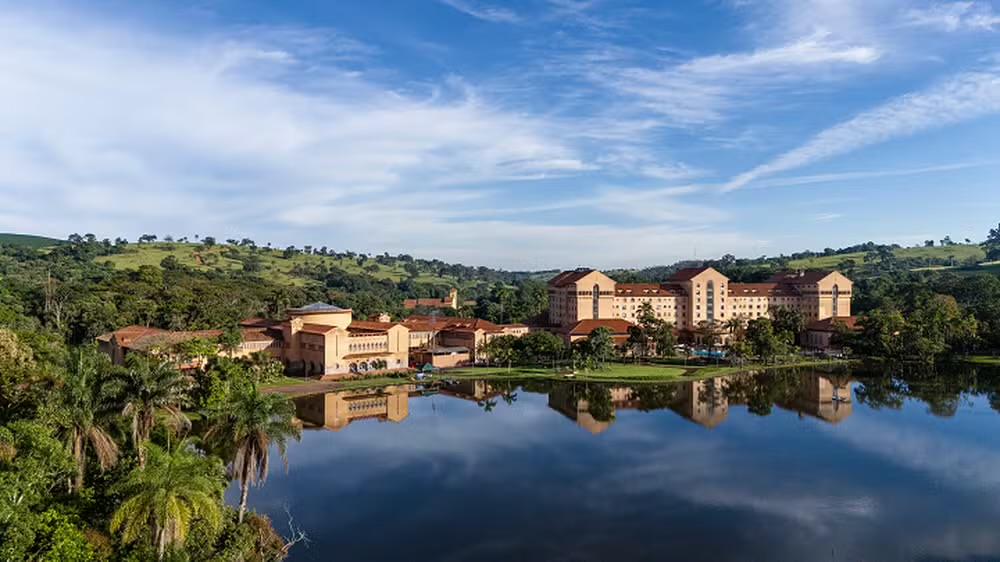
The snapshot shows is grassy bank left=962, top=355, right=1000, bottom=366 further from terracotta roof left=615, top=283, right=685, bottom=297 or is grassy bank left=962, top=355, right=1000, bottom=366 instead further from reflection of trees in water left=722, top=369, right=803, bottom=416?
terracotta roof left=615, top=283, right=685, bottom=297

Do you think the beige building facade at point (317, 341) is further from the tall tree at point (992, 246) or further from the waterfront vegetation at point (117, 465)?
the tall tree at point (992, 246)

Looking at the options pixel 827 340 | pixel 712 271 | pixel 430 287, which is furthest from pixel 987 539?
pixel 430 287

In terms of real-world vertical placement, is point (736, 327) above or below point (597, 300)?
below

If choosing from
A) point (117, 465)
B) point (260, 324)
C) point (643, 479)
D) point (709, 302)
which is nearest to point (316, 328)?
point (260, 324)

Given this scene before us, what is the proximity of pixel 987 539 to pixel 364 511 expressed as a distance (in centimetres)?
2290

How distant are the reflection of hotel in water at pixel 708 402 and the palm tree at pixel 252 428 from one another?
2369 centimetres

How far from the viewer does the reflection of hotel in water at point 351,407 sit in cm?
4428

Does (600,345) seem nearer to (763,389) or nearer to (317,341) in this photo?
(763,389)

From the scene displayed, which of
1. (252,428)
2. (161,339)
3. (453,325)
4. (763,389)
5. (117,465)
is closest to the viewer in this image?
(117,465)

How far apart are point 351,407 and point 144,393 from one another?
24921 millimetres

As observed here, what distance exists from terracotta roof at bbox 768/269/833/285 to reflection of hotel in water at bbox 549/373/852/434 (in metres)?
40.9

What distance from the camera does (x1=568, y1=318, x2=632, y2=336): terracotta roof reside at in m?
80.4

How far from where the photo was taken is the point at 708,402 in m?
51.0

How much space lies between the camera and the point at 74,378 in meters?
21.1
